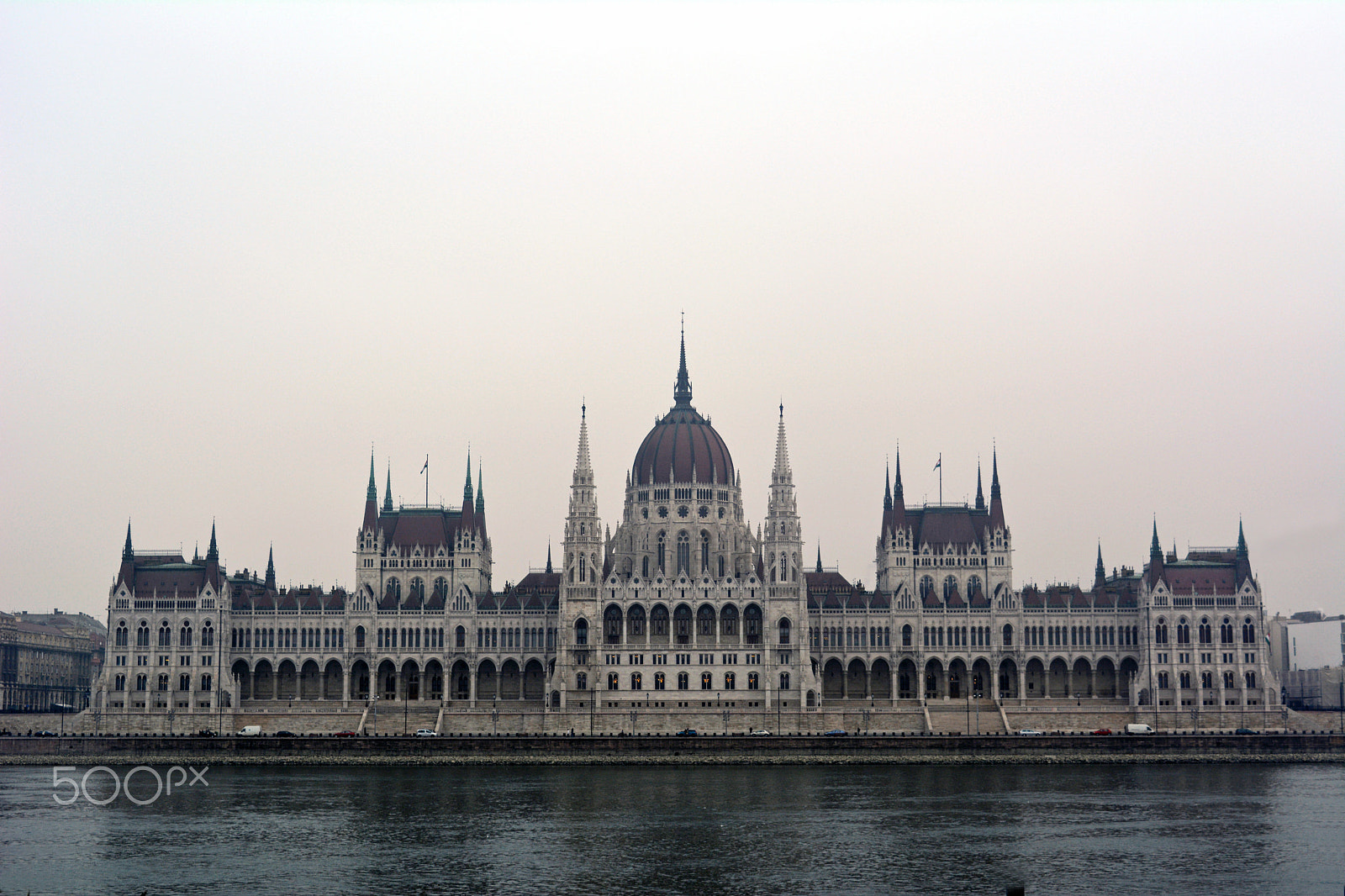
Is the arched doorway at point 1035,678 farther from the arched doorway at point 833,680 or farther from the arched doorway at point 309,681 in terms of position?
the arched doorway at point 309,681

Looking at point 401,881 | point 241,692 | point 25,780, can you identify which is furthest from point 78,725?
point 401,881

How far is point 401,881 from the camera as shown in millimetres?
84938

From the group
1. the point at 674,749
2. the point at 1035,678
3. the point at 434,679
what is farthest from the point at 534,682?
the point at 1035,678

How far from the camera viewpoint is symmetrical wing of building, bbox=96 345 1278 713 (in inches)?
6880

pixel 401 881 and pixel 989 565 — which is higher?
pixel 989 565

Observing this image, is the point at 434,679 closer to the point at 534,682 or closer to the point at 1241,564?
the point at 534,682

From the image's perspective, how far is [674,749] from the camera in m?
151

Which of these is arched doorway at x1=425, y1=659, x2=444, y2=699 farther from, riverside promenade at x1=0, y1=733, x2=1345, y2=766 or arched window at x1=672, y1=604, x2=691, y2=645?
riverside promenade at x1=0, y1=733, x2=1345, y2=766

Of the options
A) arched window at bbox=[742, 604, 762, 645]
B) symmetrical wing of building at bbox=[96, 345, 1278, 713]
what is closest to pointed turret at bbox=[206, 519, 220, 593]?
symmetrical wing of building at bbox=[96, 345, 1278, 713]

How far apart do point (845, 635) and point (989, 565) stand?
19.1 m

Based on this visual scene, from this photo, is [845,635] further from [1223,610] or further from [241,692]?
[241,692]

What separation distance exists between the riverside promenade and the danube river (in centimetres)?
1100

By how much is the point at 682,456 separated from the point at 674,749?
168 feet

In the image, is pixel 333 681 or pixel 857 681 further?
pixel 857 681
